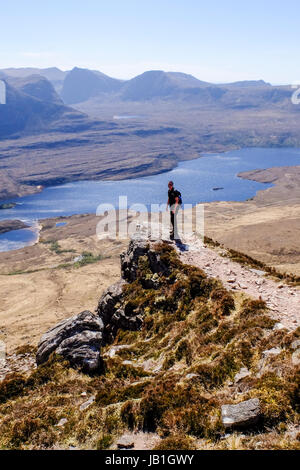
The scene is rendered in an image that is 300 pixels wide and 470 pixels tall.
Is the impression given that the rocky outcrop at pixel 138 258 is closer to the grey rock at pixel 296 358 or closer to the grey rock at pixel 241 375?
the grey rock at pixel 241 375

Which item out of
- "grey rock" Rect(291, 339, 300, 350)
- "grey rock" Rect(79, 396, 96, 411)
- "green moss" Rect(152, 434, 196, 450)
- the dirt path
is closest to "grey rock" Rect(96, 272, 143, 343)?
the dirt path

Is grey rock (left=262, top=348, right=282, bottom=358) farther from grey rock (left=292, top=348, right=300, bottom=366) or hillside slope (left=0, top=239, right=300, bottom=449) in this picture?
grey rock (left=292, top=348, right=300, bottom=366)

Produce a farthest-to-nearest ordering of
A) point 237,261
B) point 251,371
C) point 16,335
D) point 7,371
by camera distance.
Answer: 1. point 16,335
2. point 237,261
3. point 7,371
4. point 251,371

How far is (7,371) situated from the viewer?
72.9ft

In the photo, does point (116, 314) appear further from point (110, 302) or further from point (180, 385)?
point (180, 385)

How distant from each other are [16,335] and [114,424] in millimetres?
48038

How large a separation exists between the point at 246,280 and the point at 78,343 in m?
11.2

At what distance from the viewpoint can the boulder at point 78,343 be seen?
61.5ft

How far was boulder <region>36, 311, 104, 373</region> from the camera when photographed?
18.7m

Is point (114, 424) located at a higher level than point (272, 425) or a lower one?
lower

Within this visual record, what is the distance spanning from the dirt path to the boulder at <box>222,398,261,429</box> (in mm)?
5372

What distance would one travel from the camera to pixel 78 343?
2014 centimetres

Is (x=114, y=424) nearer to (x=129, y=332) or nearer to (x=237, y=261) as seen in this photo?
(x=129, y=332)
